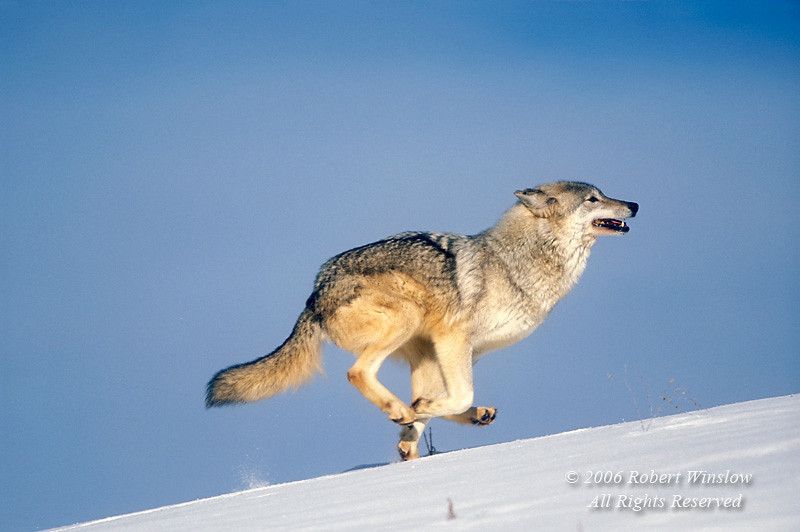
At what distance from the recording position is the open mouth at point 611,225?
36.0ft

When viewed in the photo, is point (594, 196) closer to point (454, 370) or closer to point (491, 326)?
point (491, 326)

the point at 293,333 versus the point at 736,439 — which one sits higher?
the point at 293,333

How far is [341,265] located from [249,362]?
1.38m

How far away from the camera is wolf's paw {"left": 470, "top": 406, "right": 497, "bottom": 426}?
10.2 metres

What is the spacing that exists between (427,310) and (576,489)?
565 centimetres

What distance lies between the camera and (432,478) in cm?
554

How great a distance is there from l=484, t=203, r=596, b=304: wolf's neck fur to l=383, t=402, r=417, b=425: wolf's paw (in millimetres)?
2039

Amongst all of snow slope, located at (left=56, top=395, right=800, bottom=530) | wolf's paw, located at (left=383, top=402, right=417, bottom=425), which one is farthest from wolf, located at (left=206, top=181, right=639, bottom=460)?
snow slope, located at (left=56, top=395, right=800, bottom=530)

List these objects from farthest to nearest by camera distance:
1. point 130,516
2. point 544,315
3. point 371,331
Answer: point 544,315
point 371,331
point 130,516

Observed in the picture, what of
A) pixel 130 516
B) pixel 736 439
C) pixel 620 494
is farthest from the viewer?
pixel 130 516

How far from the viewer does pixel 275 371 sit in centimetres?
988

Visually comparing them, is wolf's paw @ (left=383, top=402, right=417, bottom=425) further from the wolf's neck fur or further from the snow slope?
the snow slope

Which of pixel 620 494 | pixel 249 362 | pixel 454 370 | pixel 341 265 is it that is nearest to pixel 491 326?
pixel 454 370

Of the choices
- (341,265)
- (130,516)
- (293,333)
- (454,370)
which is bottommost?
(130,516)
